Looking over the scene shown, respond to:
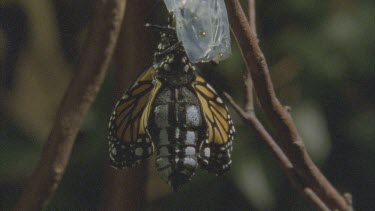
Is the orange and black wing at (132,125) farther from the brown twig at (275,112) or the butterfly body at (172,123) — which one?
the brown twig at (275,112)

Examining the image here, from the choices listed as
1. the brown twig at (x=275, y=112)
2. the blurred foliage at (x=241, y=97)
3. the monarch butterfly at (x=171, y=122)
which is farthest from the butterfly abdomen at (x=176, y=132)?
the blurred foliage at (x=241, y=97)

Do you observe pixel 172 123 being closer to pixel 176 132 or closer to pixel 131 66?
pixel 176 132

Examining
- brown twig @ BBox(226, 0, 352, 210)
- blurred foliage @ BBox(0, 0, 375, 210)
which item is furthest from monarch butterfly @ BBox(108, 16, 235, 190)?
blurred foliage @ BBox(0, 0, 375, 210)

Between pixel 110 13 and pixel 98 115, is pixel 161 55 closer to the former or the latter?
pixel 110 13

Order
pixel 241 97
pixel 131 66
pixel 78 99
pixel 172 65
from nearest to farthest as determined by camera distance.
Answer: pixel 78 99 < pixel 172 65 < pixel 131 66 < pixel 241 97

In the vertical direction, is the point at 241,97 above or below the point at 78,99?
below

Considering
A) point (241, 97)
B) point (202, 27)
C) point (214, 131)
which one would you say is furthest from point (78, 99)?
point (241, 97)
